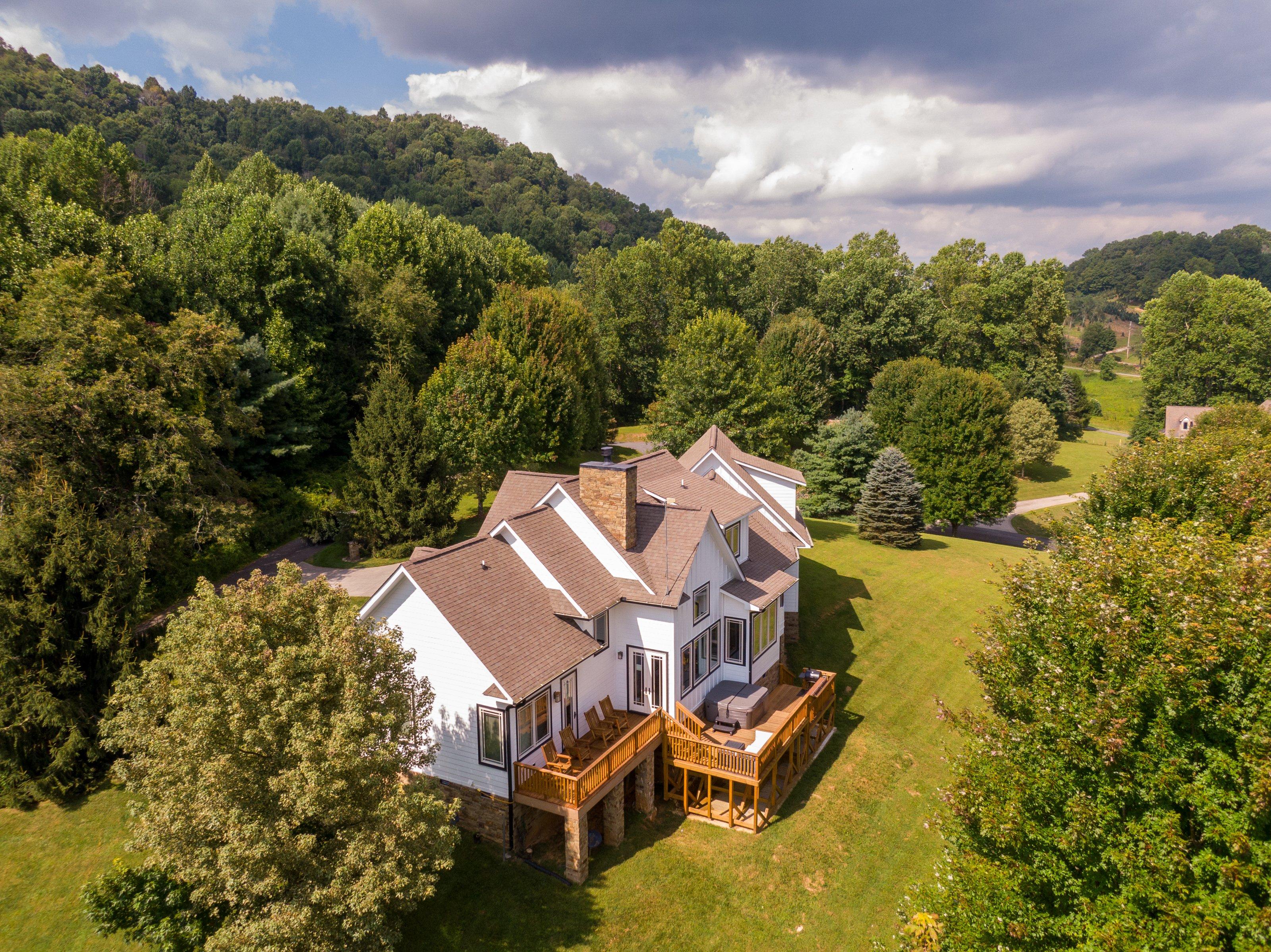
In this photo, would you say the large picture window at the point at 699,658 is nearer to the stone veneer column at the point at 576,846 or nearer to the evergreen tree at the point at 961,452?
the stone veneer column at the point at 576,846

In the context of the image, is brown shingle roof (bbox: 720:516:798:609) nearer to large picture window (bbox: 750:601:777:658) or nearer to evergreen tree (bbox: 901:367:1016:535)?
large picture window (bbox: 750:601:777:658)

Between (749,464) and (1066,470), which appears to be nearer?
(749,464)

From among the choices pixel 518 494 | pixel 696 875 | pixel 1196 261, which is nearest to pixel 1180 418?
pixel 518 494

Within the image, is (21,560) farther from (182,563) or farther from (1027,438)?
(1027,438)

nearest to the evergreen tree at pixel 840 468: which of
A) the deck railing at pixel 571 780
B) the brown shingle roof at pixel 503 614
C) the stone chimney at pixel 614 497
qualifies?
the stone chimney at pixel 614 497

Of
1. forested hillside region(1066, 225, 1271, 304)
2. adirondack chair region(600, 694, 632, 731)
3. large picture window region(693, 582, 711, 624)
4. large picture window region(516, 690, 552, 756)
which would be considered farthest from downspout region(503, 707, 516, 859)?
forested hillside region(1066, 225, 1271, 304)

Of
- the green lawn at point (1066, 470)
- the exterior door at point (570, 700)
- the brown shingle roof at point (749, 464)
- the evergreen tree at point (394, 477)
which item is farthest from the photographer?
the green lawn at point (1066, 470)

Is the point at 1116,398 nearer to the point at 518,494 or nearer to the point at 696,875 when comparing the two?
the point at 518,494
